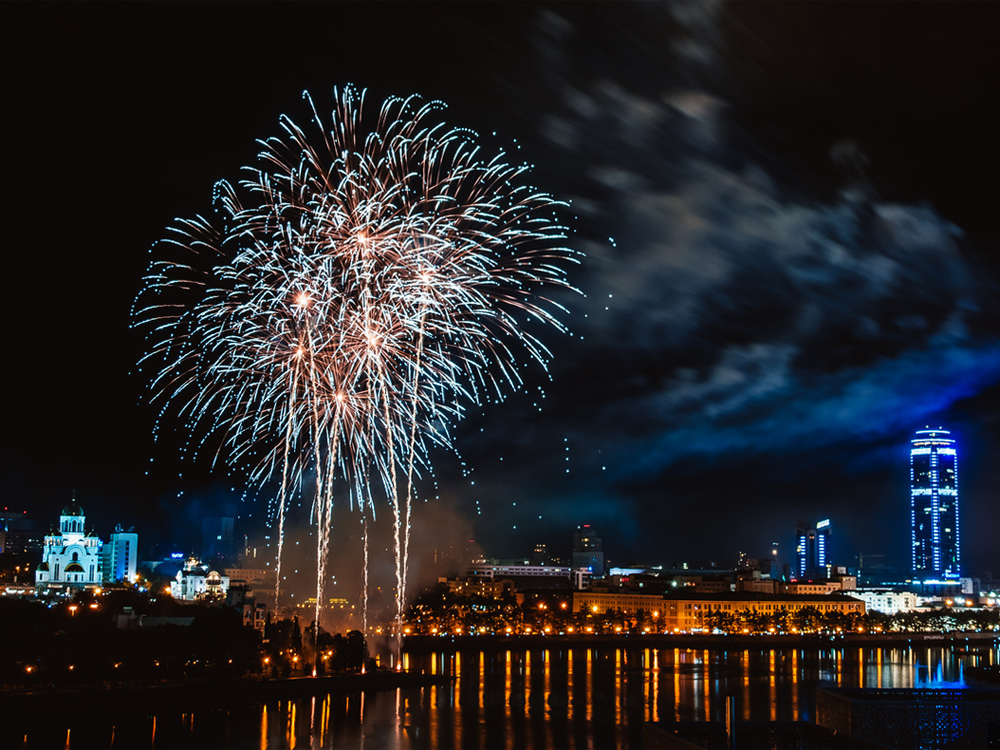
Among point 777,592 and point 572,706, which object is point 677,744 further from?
point 777,592

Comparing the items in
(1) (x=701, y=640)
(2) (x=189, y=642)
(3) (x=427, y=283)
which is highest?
(3) (x=427, y=283)

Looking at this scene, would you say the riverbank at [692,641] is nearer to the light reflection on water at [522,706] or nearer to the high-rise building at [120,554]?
the light reflection on water at [522,706]

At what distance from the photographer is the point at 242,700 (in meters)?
19.7

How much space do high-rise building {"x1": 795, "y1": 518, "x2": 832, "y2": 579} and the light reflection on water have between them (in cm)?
5925

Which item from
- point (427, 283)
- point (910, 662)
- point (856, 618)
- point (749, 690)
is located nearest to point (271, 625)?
point (749, 690)

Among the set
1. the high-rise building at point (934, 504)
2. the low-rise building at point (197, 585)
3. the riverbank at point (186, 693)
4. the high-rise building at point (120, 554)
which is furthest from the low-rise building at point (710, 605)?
the high-rise building at point (934, 504)

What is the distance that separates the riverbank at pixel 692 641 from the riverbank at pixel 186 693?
393 inches

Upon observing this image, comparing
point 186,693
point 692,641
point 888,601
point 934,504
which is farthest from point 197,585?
point 934,504

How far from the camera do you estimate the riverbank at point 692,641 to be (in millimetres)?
35344

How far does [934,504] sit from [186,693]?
75.2 m

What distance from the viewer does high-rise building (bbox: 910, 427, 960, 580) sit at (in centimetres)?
8088

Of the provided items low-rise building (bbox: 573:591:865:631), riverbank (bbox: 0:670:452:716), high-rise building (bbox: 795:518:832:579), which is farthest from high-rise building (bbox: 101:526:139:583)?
high-rise building (bbox: 795:518:832:579)

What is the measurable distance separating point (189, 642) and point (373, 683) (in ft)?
13.2

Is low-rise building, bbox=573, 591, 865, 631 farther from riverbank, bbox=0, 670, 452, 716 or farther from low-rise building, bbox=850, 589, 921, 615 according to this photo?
riverbank, bbox=0, 670, 452, 716
